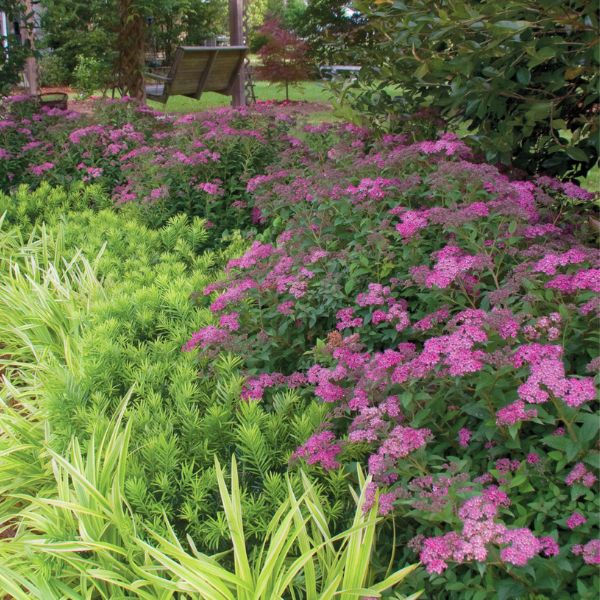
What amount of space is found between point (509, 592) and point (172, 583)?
2.33 feet

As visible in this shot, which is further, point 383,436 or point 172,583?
point 383,436

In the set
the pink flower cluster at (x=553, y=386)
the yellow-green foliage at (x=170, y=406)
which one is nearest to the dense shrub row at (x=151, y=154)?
the yellow-green foliage at (x=170, y=406)

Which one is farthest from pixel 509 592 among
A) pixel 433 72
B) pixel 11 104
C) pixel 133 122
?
pixel 11 104

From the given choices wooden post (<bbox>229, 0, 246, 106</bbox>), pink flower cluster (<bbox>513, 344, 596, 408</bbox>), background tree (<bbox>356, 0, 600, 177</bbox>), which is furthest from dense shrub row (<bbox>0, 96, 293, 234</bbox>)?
wooden post (<bbox>229, 0, 246, 106</bbox>)

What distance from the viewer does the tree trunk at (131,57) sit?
8.10m

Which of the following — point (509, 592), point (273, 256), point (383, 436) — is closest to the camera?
point (509, 592)

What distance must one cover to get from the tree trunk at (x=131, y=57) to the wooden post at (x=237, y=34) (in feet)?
5.17

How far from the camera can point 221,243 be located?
384cm

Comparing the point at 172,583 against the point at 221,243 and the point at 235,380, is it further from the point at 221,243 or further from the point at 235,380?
the point at 221,243

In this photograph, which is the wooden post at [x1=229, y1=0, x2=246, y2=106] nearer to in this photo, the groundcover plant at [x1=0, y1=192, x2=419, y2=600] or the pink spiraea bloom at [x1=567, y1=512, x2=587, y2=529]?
the groundcover plant at [x1=0, y1=192, x2=419, y2=600]

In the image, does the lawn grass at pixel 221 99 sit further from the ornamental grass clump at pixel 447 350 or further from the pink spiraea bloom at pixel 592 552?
the pink spiraea bloom at pixel 592 552

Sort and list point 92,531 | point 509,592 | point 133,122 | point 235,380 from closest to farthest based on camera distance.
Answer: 1. point 509,592
2. point 92,531
3. point 235,380
4. point 133,122

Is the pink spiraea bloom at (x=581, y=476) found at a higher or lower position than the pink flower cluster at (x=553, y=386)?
lower

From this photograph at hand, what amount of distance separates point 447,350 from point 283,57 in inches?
444
